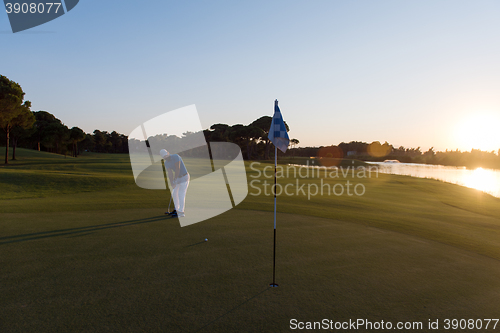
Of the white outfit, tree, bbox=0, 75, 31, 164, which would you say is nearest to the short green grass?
the white outfit

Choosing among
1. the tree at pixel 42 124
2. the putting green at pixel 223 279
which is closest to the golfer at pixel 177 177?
the putting green at pixel 223 279

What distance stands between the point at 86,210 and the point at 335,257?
9.61 m

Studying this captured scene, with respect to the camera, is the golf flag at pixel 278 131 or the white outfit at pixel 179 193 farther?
the white outfit at pixel 179 193

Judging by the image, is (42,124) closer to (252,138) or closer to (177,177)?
(252,138)

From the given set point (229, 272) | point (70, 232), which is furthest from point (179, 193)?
point (229, 272)

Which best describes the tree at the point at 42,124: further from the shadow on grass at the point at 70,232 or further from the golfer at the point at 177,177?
the shadow on grass at the point at 70,232

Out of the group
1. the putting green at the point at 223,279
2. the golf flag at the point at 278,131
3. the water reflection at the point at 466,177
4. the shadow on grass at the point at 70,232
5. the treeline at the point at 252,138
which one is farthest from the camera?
the treeline at the point at 252,138

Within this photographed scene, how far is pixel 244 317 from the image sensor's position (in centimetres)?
374

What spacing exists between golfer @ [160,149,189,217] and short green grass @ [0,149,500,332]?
0.77m

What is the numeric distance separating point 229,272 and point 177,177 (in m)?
5.48

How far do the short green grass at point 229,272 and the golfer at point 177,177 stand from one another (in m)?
0.77

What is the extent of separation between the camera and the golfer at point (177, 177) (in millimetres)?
9844

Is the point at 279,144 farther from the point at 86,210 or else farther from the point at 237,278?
the point at 86,210

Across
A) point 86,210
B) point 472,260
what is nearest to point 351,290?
point 472,260
